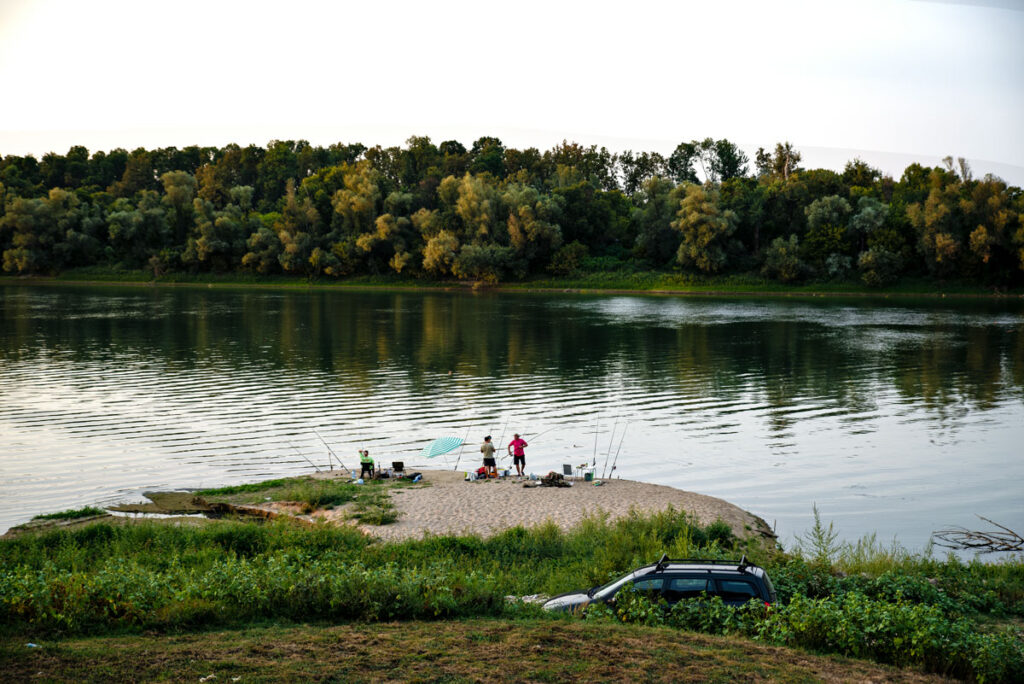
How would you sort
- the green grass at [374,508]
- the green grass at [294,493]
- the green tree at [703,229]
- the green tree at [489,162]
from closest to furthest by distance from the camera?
the green grass at [374,508] < the green grass at [294,493] < the green tree at [703,229] < the green tree at [489,162]

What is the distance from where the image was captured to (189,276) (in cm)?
15912

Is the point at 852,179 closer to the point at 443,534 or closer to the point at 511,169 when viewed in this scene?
the point at 511,169

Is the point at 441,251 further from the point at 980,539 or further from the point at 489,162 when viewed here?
the point at 980,539

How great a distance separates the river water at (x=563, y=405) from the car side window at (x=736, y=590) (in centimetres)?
972

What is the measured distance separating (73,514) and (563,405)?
24.6 m

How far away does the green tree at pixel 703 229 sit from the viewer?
129 meters

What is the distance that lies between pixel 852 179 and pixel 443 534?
495ft

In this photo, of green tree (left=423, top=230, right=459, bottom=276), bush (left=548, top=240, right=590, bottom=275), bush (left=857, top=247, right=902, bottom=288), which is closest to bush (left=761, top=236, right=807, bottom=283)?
bush (left=857, top=247, right=902, bottom=288)

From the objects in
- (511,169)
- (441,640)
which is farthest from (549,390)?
(511,169)

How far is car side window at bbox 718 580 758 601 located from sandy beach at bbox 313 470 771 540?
27.0 feet

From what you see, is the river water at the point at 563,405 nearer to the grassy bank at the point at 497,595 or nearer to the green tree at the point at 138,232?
the grassy bank at the point at 497,595

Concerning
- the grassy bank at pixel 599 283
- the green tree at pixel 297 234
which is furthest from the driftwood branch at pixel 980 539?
the green tree at pixel 297 234

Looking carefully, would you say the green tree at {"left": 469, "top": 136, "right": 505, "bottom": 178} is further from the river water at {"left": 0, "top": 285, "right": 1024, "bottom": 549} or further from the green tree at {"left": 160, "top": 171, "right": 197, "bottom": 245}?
the river water at {"left": 0, "top": 285, "right": 1024, "bottom": 549}

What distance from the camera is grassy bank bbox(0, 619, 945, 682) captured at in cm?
1058
